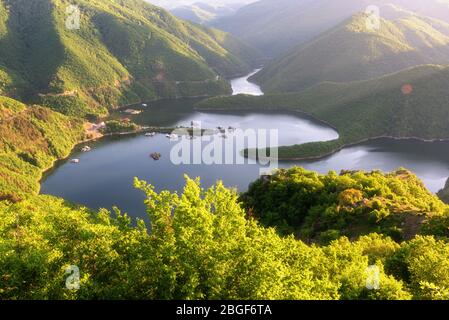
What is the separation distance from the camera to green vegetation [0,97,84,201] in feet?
463

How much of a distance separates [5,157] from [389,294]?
15515 cm

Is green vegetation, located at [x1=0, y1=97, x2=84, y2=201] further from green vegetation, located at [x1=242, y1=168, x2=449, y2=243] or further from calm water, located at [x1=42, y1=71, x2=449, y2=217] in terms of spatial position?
green vegetation, located at [x1=242, y1=168, x2=449, y2=243]

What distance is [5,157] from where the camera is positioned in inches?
5989

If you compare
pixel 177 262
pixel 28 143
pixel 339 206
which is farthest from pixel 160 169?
pixel 177 262

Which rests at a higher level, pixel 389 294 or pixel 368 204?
pixel 368 204

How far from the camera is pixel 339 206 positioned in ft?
234

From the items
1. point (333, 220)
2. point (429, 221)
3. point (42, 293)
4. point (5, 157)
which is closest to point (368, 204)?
point (333, 220)

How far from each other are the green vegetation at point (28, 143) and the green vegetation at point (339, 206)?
290ft

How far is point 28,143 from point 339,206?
141399mm

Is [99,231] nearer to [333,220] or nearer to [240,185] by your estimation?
[333,220]

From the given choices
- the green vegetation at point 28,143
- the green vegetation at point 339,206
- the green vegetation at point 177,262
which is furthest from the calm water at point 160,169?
the green vegetation at point 177,262

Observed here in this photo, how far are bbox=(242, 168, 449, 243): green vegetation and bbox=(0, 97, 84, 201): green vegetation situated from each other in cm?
8853

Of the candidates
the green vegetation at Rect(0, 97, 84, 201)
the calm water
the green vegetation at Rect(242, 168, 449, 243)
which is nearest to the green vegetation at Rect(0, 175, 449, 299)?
the green vegetation at Rect(242, 168, 449, 243)
